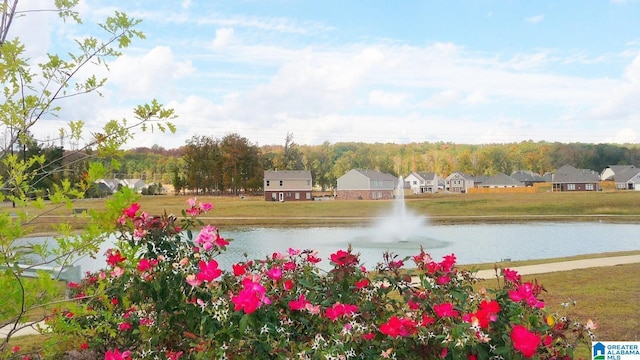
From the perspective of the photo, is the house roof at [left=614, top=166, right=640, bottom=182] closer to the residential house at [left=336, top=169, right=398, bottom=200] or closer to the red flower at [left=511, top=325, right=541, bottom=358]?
the residential house at [left=336, top=169, right=398, bottom=200]

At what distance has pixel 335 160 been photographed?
46.1 meters

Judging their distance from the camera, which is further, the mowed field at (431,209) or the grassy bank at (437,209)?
the grassy bank at (437,209)

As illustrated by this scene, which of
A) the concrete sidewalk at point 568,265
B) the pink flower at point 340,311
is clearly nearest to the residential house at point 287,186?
the concrete sidewalk at point 568,265

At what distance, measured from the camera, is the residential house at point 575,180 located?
49250mm

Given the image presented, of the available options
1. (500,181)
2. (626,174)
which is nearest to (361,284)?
(500,181)

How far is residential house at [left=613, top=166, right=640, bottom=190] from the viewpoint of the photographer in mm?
49156

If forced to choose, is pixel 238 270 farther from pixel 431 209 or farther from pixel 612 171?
pixel 612 171

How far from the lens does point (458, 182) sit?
53906 mm

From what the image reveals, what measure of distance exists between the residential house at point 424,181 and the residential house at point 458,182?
3.16ft

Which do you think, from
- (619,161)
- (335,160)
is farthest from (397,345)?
(619,161)

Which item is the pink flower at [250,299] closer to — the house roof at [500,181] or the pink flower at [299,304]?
the pink flower at [299,304]

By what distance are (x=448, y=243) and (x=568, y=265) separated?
28.0ft

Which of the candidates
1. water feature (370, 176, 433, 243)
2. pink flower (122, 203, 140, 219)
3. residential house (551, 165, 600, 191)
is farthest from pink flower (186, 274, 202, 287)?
residential house (551, 165, 600, 191)

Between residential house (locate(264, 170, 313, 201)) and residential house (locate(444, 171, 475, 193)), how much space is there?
1933cm
